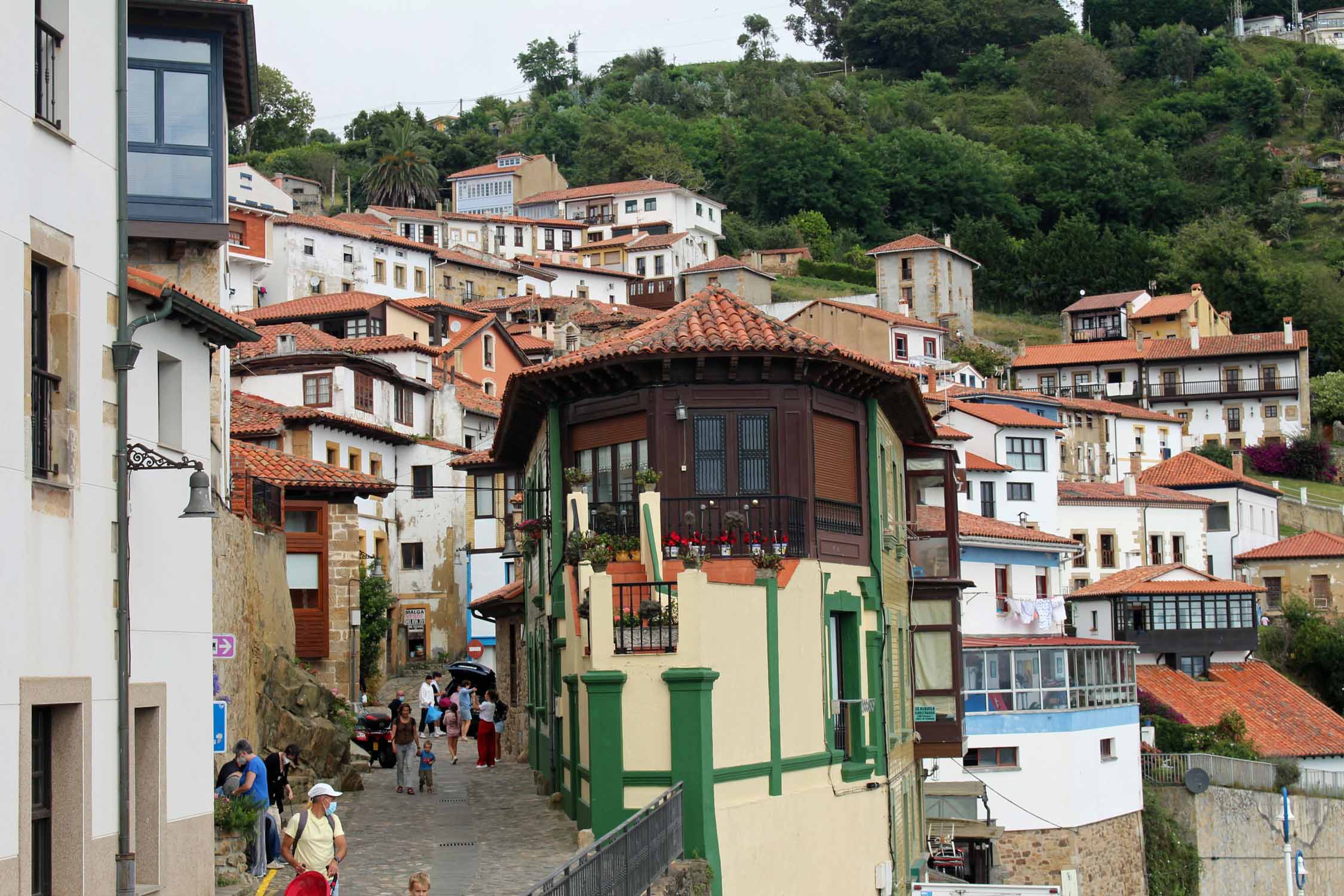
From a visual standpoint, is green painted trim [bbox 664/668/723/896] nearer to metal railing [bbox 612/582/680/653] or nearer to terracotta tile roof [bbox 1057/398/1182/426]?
metal railing [bbox 612/582/680/653]

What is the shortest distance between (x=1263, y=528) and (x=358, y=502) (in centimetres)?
4533

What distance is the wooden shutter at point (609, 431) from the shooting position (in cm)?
2405

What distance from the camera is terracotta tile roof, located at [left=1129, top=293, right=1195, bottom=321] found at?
111m

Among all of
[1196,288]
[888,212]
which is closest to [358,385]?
[1196,288]

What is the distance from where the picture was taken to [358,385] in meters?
60.5

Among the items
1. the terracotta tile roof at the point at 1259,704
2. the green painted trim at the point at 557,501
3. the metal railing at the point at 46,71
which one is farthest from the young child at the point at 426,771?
the terracotta tile roof at the point at 1259,704

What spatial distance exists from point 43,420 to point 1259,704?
2050 inches

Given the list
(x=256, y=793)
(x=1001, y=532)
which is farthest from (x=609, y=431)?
(x=1001, y=532)

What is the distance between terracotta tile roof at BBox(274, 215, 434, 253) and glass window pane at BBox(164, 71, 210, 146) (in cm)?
7142

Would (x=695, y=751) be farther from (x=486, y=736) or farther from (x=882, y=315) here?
(x=882, y=315)

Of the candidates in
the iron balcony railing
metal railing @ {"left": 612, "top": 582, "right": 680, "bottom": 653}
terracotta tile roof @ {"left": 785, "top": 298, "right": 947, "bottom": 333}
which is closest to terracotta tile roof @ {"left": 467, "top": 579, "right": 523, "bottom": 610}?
metal railing @ {"left": 612, "top": 582, "right": 680, "bottom": 653}

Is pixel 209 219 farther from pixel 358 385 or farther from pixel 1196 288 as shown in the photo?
pixel 1196 288

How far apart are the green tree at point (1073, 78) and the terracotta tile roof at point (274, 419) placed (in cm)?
14485

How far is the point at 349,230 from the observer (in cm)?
9712
